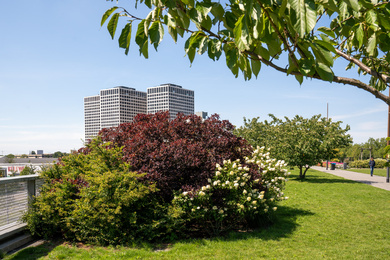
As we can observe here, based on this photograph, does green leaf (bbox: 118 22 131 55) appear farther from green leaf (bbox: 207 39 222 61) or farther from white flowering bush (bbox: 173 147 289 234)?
white flowering bush (bbox: 173 147 289 234)

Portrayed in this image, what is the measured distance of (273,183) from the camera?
8055 mm

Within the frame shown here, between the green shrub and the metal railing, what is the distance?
0.68ft

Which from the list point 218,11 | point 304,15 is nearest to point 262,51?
point 218,11

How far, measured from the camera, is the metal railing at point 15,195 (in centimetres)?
596

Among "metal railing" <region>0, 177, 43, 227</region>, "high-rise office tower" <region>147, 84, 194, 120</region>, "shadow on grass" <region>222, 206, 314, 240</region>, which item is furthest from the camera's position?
"high-rise office tower" <region>147, 84, 194, 120</region>

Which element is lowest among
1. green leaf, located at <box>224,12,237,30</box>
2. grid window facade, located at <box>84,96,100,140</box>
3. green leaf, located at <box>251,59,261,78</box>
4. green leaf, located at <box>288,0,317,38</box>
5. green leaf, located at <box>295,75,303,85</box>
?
green leaf, located at <box>295,75,303,85</box>

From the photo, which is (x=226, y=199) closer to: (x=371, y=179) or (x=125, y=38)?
(x=125, y=38)

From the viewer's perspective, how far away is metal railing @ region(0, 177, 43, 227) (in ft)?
19.5

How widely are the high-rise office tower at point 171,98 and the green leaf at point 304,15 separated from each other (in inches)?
5950

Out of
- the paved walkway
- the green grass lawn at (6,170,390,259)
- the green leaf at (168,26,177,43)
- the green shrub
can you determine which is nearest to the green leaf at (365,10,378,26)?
the green leaf at (168,26,177,43)

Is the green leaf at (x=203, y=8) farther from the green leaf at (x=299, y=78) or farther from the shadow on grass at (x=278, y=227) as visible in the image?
the shadow on grass at (x=278, y=227)

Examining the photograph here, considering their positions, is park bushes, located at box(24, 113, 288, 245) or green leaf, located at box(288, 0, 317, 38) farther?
park bushes, located at box(24, 113, 288, 245)

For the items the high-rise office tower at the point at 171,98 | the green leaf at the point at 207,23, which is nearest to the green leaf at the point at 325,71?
the green leaf at the point at 207,23

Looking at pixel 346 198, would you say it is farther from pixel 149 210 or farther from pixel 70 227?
pixel 70 227
